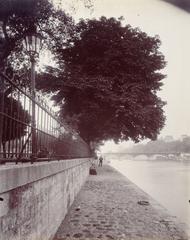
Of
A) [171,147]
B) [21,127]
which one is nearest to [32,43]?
[21,127]

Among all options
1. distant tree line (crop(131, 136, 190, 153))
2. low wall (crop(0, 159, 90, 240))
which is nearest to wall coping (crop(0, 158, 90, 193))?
low wall (crop(0, 159, 90, 240))

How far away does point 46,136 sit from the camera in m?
7.37

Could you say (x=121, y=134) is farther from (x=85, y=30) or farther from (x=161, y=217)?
(x=161, y=217)

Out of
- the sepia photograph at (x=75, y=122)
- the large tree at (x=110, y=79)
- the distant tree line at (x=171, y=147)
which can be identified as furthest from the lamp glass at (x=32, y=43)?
the distant tree line at (x=171, y=147)

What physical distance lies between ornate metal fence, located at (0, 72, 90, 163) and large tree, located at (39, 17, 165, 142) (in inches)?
758

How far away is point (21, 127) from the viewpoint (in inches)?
202

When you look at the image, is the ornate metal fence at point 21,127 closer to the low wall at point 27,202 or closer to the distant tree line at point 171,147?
the low wall at point 27,202

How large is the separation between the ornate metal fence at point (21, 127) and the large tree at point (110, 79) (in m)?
19.3

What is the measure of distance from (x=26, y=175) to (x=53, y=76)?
83.7 feet

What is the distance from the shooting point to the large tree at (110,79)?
89.8ft

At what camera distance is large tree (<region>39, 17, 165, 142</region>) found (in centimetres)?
2737

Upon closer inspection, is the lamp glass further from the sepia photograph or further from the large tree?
the large tree

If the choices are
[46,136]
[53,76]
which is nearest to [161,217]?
[46,136]

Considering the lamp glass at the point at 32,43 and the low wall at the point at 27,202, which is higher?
the lamp glass at the point at 32,43
